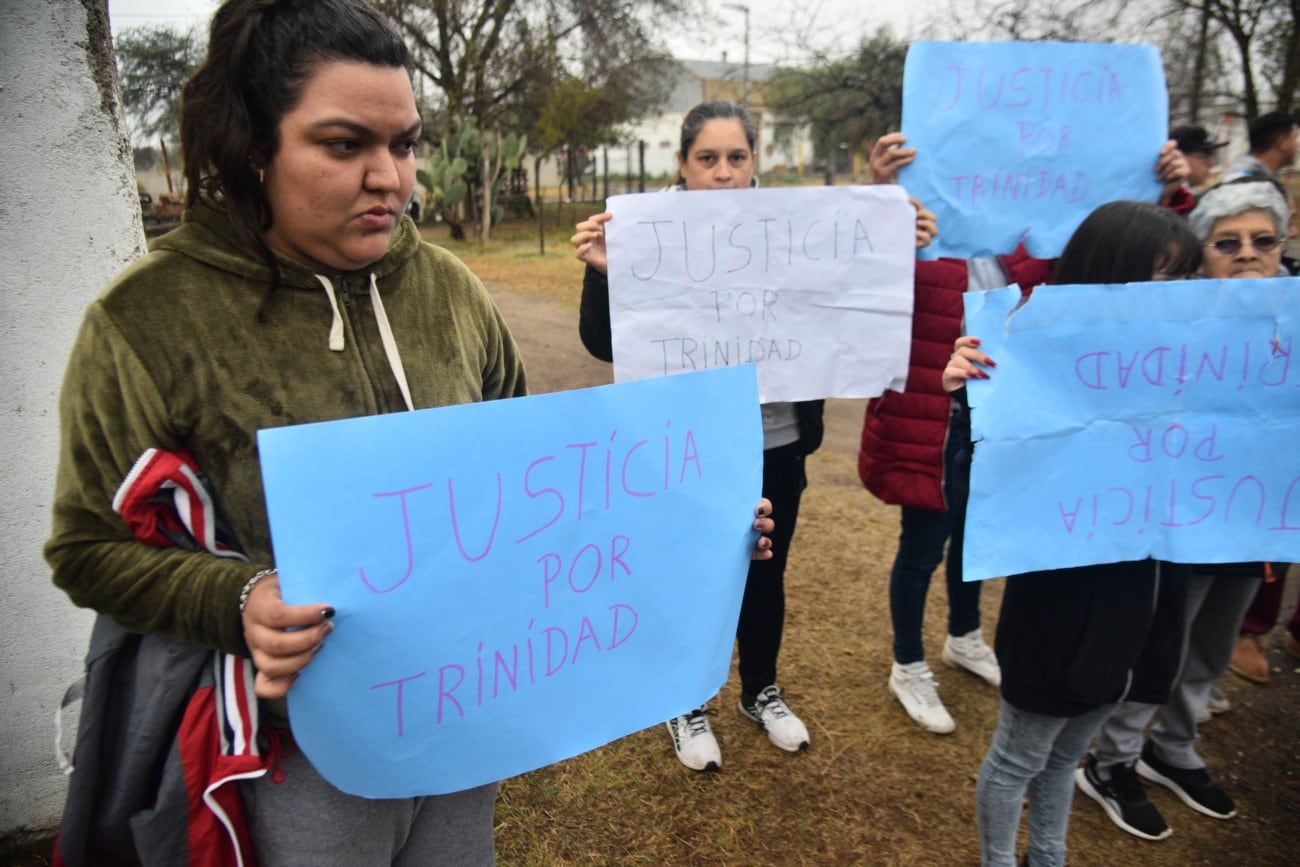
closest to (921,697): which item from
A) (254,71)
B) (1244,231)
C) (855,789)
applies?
(855,789)

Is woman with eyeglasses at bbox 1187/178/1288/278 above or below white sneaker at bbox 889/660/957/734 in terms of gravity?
above

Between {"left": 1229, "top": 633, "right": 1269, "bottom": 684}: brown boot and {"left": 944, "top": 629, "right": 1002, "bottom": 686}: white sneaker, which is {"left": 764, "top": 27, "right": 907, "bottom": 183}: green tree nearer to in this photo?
{"left": 1229, "top": 633, "right": 1269, "bottom": 684}: brown boot

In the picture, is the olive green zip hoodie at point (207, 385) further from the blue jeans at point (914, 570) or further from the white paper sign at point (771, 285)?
the blue jeans at point (914, 570)

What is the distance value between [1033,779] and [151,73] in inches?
831

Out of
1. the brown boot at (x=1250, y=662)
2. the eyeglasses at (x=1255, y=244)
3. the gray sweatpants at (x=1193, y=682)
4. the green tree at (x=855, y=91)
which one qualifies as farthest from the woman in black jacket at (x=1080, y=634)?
the green tree at (x=855, y=91)

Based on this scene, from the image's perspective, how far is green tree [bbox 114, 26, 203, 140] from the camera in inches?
628

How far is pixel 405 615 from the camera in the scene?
112 cm

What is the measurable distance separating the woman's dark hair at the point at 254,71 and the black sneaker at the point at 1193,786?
301 cm

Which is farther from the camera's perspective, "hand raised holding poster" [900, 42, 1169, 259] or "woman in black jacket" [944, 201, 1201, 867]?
"hand raised holding poster" [900, 42, 1169, 259]

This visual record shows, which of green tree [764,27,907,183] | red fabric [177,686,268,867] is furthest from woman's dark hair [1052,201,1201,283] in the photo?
green tree [764,27,907,183]

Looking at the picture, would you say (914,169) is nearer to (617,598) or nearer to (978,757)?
(617,598)

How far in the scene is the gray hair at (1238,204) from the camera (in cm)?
206

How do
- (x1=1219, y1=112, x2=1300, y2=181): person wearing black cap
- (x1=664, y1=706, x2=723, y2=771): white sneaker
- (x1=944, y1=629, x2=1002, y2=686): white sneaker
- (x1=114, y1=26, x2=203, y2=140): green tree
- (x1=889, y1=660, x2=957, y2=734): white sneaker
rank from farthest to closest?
1. (x1=114, y1=26, x2=203, y2=140): green tree
2. (x1=1219, y1=112, x2=1300, y2=181): person wearing black cap
3. (x1=944, y1=629, x2=1002, y2=686): white sneaker
4. (x1=889, y1=660, x2=957, y2=734): white sneaker
5. (x1=664, y1=706, x2=723, y2=771): white sneaker

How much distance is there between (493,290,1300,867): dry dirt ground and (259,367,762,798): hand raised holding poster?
3.79ft
